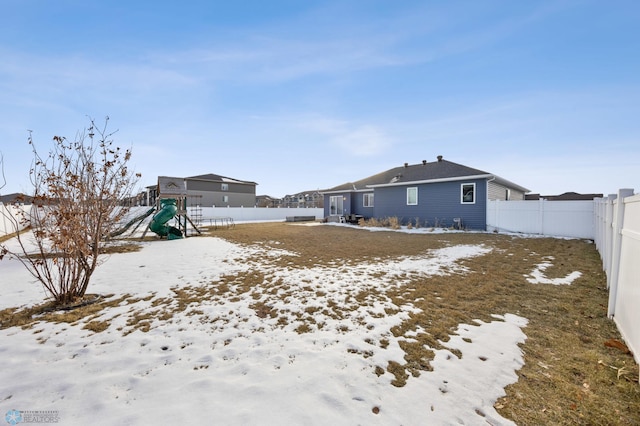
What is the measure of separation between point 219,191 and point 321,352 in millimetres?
37451

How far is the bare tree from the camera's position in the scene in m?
3.87

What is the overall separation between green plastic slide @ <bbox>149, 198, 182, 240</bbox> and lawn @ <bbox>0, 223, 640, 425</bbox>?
22.4 ft

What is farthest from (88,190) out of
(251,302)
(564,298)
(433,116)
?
(433,116)

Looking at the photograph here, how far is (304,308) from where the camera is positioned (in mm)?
3785

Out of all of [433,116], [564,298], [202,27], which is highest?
[202,27]

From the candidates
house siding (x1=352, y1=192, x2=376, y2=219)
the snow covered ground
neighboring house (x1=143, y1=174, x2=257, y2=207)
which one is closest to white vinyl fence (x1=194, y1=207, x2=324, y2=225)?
neighboring house (x1=143, y1=174, x2=257, y2=207)

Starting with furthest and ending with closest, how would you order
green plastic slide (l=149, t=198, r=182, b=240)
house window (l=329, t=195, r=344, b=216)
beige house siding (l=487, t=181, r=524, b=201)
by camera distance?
house window (l=329, t=195, r=344, b=216) < beige house siding (l=487, t=181, r=524, b=201) < green plastic slide (l=149, t=198, r=182, b=240)

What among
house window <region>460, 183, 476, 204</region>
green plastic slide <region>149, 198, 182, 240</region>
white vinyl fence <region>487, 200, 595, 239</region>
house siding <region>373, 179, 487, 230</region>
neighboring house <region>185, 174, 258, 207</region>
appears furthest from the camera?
neighboring house <region>185, 174, 258, 207</region>

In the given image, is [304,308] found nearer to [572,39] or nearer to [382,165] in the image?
[572,39]

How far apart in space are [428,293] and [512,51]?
11.2 meters

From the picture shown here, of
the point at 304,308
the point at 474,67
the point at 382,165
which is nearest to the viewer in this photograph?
the point at 304,308

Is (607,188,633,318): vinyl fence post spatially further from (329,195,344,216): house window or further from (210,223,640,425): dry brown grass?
(329,195,344,216): house window

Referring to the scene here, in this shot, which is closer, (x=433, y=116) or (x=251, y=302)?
(x=251, y=302)

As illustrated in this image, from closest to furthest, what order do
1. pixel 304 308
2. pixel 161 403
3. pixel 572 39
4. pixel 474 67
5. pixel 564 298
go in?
pixel 161 403, pixel 304 308, pixel 564 298, pixel 572 39, pixel 474 67
